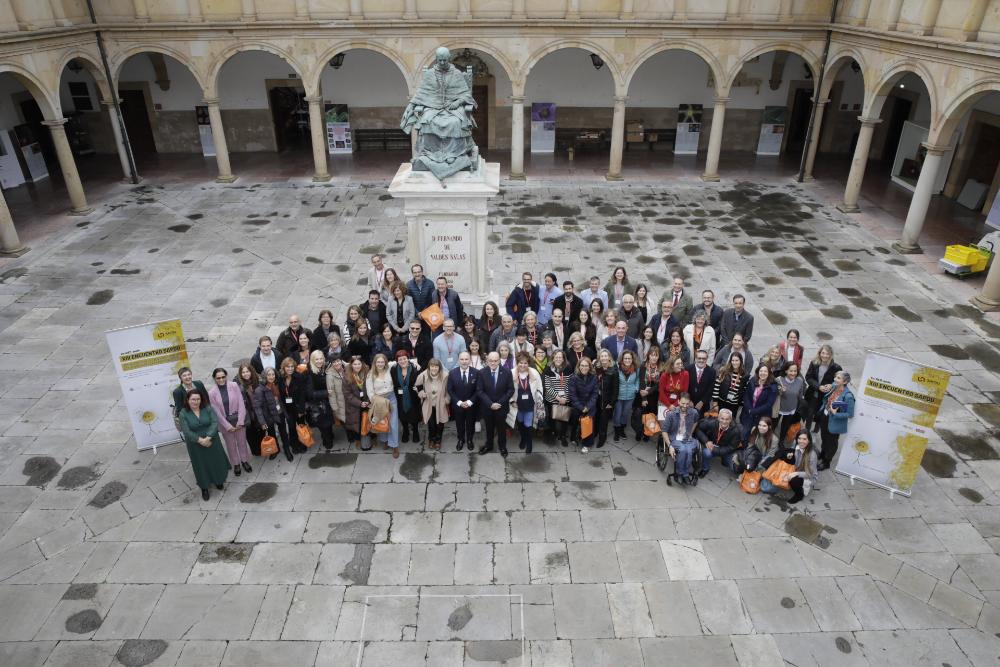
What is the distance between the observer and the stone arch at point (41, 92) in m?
15.5

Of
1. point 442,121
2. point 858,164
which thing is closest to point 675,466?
point 442,121

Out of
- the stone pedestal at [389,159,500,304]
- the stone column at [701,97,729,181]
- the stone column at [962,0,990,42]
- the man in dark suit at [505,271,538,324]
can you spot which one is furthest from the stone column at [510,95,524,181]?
the man in dark suit at [505,271,538,324]

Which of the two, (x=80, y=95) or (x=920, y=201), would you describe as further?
(x=80, y=95)

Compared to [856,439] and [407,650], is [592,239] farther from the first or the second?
[407,650]

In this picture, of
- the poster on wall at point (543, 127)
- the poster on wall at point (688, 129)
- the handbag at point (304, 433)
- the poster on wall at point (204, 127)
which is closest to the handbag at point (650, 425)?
the handbag at point (304, 433)

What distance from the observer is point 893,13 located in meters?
15.7

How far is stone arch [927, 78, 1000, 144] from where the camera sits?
12992mm

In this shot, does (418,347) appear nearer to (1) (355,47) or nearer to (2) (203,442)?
(2) (203,442)

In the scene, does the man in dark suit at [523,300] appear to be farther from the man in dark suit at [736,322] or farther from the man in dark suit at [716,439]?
the man in dark suit at [716,439]

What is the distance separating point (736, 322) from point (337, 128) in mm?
17041

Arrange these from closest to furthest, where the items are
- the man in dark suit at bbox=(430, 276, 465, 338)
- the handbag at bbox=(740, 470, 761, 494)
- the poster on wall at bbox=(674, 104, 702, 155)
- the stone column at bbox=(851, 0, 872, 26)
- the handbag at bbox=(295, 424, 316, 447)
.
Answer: the handbag at bbox=(740, 470, 761, 494)
the handbag at bbox=(295, 424, 316, 447)
the man in dark suit at bbox=(430, 276, 465, 338)
the stone column at bbox=(851, 0, 872, 26)
the poster on wall at bbox=(674, 104, 702, 155)

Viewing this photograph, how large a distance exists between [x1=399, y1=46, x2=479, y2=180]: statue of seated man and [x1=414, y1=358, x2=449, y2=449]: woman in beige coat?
10.4 feet

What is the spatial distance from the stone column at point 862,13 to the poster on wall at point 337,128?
48.9ft

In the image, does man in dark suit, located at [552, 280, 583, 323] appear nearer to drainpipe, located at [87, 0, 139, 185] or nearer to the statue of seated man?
the statue of seated man
